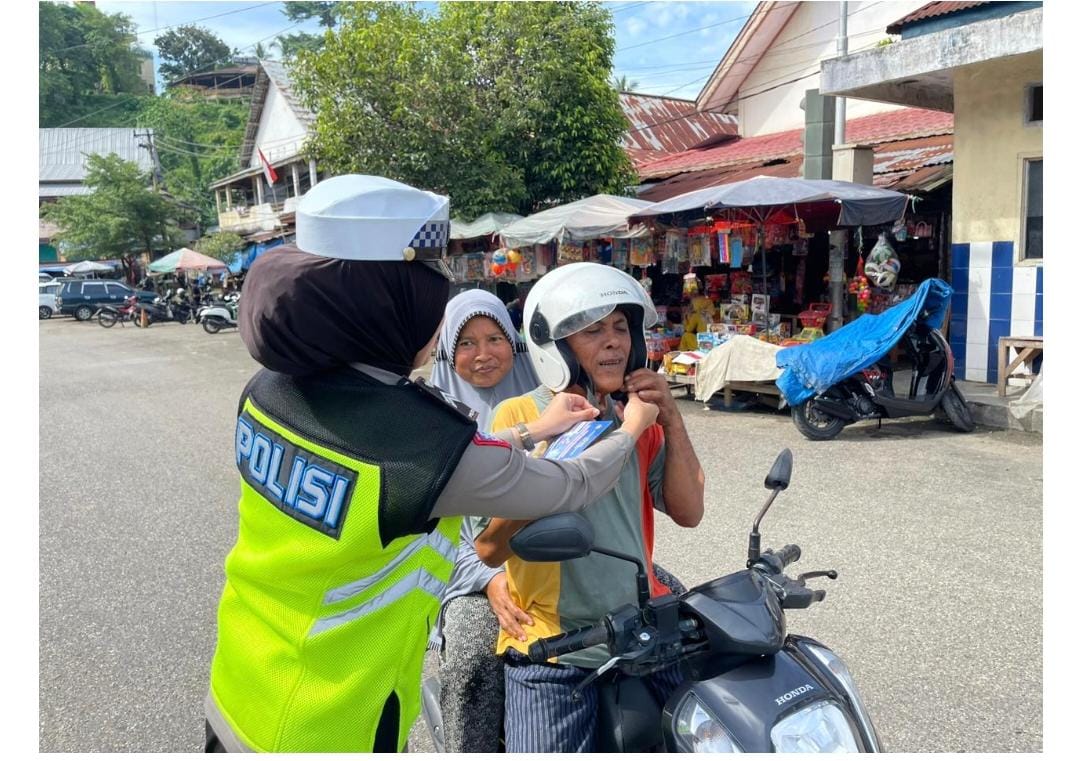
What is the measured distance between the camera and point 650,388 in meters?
1.93

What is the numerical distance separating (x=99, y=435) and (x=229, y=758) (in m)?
8.18

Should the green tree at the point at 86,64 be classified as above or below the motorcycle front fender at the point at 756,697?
above

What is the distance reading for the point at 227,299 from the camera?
27.2 metres

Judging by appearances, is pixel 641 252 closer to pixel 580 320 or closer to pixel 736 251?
pixel 736 251

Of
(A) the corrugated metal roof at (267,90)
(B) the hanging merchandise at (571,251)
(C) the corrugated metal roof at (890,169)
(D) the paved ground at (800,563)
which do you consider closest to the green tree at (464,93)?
(C) the corrugated metal roof at (890,169)

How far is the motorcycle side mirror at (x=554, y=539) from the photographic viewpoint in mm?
1496

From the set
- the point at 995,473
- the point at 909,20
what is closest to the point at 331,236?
the point at 995,473

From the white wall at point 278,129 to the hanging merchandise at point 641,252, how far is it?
22389 millimetres

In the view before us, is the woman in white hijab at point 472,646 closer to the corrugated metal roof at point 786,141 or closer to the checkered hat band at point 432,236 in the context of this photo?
the checkered hat band at point 432,236

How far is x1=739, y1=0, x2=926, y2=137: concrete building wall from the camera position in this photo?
16.0 meters

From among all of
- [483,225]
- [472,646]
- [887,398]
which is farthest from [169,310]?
[472,646]

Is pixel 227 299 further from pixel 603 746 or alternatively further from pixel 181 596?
pixel 603 746

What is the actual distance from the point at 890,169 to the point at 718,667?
1142 cm

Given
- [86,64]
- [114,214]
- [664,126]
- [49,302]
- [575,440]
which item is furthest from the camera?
[86,64]
